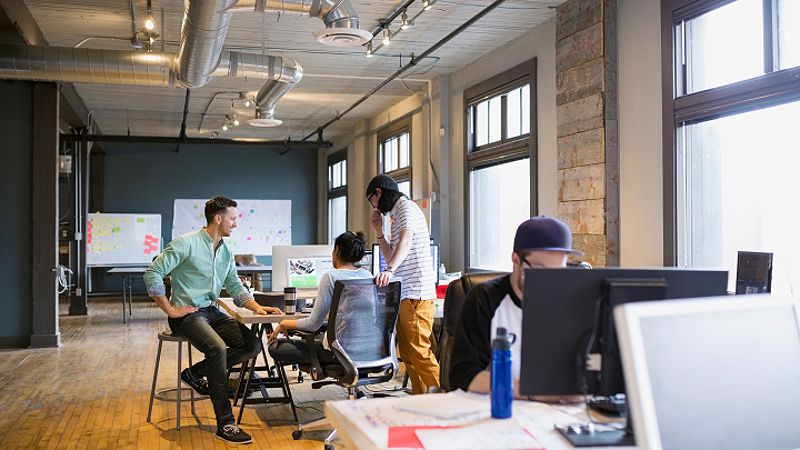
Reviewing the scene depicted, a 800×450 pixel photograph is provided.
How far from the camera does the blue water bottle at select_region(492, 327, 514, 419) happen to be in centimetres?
200

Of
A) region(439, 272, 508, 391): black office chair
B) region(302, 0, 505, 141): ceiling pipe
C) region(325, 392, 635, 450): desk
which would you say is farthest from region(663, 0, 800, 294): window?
region(325, 392, 635, 450): desk

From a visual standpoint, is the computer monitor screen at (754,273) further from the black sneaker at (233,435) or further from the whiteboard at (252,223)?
the whiteboard at (252,223)

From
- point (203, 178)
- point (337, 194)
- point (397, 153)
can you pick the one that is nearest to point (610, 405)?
point (397, 153)

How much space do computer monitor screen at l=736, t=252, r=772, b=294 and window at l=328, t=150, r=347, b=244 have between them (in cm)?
1132

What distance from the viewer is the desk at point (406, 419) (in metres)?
1.86

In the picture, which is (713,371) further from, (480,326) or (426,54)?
(426,54)

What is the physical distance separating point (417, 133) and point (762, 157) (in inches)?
228

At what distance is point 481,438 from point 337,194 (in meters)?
13.4

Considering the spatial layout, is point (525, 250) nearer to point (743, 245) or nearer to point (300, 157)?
point (743, 245)

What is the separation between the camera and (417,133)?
998 cm

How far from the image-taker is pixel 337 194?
15.1 metres

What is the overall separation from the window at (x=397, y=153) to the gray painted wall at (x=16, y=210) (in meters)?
4.60

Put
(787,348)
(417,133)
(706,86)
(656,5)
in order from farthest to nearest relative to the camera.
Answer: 1. (417,133)
2. (656,5)
3. (706,86)
4. (787,348)

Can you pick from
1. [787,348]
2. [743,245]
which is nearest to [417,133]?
[743,245]
